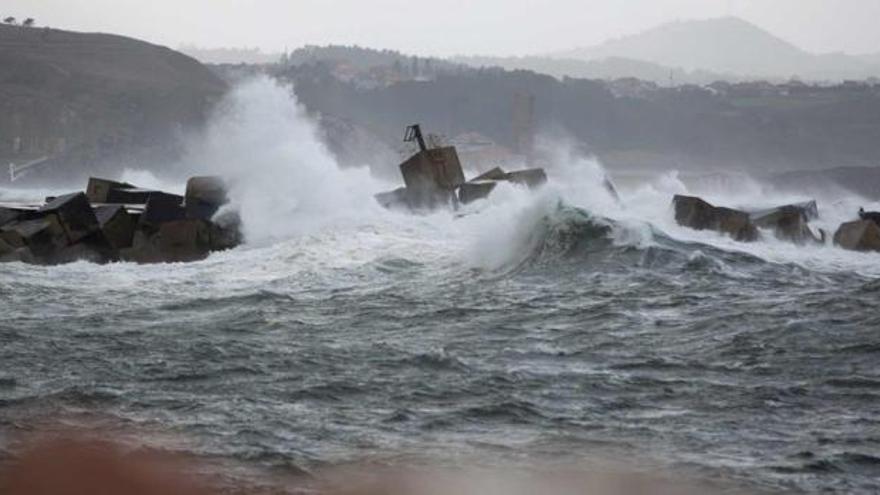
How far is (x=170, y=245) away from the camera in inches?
709

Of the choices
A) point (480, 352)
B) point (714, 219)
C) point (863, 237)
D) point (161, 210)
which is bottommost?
point (480, 352)

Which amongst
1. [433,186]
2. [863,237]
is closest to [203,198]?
[433,186]

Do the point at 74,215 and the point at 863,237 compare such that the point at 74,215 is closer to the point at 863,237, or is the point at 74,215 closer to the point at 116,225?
the point at 116,225

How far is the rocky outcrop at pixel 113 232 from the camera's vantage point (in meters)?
17.5

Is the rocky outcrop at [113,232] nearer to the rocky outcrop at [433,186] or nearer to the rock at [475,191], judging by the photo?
the rocky outcrop at [433,186]

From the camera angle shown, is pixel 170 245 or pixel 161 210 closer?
pixel 170 245

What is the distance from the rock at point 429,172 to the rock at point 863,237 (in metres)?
8.18

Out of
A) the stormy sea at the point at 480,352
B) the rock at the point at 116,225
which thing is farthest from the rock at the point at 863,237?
the rock at the point at 116,225

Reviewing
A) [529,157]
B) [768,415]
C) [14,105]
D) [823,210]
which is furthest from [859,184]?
[768,415]

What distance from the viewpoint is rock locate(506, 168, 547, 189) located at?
24.3 metres

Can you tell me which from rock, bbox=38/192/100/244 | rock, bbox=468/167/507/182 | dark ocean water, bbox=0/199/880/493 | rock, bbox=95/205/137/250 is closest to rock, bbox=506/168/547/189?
rock, bbox=468/167/507/182

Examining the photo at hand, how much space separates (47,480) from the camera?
6238 millimetres

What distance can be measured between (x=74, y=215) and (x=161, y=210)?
5.53 ft

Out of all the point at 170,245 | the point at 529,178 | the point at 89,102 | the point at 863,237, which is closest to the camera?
the point at 170,245
